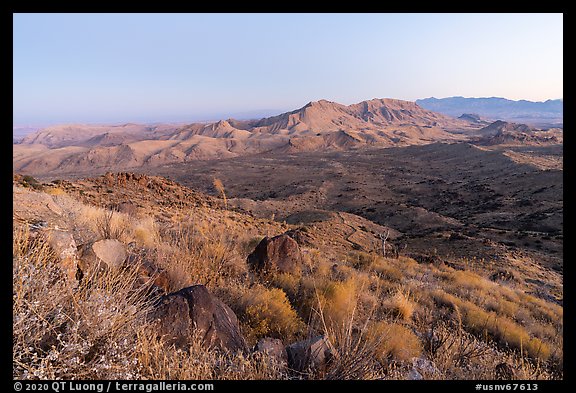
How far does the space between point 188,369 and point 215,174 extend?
2231 inches

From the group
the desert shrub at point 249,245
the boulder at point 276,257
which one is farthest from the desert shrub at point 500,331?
the desert shrub at point 249,245

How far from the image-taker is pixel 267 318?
3.57 meters

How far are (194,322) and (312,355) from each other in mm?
1059

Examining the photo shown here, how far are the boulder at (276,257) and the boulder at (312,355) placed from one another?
2770 mm

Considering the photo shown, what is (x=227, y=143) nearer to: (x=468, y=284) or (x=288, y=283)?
(x=468, y=284)

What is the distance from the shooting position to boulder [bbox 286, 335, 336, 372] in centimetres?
261

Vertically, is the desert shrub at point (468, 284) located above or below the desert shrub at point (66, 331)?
below

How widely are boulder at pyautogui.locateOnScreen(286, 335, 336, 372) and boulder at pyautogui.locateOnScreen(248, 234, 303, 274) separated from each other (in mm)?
2770

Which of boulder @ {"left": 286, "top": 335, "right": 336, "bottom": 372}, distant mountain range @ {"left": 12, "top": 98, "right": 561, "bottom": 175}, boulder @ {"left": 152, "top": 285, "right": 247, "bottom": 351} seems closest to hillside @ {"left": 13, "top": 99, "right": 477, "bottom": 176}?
distant mountain range @ {"left": 12, "top": 98, "right": 561, "bottom": 175}

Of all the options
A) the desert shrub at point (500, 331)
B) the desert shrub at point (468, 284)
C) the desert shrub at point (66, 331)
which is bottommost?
the desert shrub at point (468, 284)

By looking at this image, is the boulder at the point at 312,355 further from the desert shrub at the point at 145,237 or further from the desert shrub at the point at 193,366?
the desert shrub at the point at 145,237

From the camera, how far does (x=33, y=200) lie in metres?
6.34

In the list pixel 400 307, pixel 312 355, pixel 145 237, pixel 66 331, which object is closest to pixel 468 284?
pixel 400 307

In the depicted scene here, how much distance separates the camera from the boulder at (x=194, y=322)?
278cm
